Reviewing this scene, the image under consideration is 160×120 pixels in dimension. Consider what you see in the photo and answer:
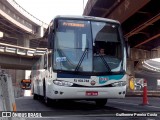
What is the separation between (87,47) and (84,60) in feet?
1.54

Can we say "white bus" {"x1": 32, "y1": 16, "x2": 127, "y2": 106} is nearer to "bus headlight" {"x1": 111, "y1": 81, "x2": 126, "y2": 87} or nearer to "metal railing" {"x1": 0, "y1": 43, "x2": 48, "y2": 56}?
"bus headlight" {"x1": 111, "y1": 81, "x2": 126, "y2": 87}

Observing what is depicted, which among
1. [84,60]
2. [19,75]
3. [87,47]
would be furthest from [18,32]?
[84,60]

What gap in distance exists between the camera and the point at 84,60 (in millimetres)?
10344

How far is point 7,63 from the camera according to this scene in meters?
37.7

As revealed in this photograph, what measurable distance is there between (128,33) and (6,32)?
28.4 m

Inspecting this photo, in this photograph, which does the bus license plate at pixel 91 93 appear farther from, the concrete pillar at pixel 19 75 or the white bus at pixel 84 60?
the concrete pillar at pixel 19 75

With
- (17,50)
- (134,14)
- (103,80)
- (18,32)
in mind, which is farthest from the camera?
(18,32)

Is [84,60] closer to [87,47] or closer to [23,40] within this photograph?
[87,47]

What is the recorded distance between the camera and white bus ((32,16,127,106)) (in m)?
10.1

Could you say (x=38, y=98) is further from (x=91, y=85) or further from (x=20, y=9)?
(x=20, y=9)

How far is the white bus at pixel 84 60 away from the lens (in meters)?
10.1

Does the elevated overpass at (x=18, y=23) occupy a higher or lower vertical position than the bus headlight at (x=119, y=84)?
higher

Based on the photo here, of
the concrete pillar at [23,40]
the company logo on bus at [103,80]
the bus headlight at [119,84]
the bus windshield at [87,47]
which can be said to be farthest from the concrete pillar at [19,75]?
the company logo on bus at [103,80]

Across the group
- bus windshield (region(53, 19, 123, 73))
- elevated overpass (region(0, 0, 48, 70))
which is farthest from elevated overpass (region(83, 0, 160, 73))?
elevated overpass (region(0, 0, 48, 70))
